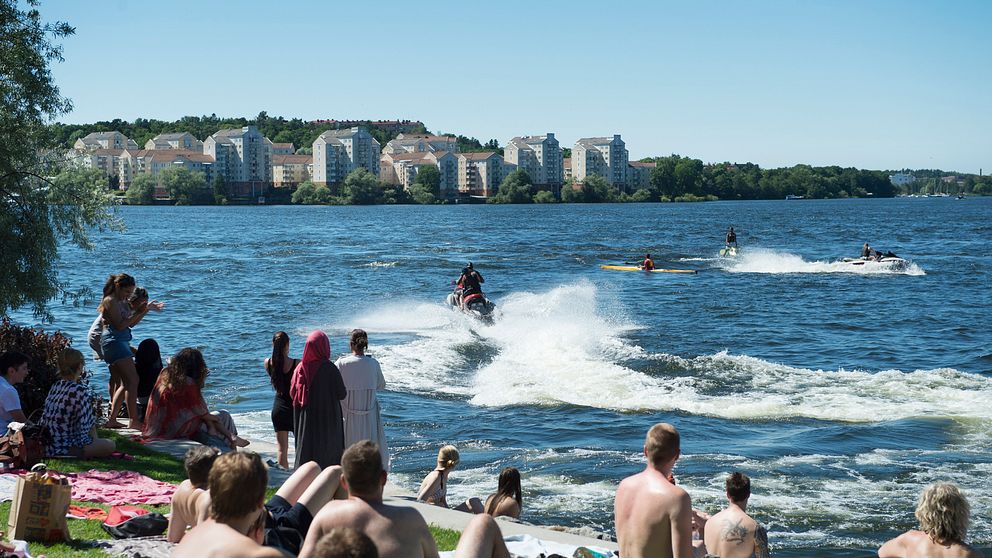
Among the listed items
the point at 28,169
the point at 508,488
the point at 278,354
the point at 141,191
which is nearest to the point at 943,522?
the point at 508,488

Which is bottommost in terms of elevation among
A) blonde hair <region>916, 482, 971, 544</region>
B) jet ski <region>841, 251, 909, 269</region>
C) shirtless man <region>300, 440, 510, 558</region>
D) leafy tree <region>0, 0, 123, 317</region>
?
jet ski <region>841, 251, 909, 269</region>

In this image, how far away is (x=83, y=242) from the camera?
18703mm

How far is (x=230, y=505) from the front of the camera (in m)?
5.14

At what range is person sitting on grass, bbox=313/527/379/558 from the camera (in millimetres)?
4094

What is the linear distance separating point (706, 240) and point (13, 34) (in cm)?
8176

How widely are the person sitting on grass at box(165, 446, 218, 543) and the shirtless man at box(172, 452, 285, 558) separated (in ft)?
6.94

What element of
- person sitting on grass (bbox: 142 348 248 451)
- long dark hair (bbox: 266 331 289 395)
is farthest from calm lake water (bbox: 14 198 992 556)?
long dark hair (bbox: 266 331 289 395)

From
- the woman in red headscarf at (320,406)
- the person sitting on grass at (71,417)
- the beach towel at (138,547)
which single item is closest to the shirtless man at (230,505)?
the beach towel at (138,547)

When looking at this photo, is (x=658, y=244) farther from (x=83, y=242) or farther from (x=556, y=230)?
(x=83, y=242)

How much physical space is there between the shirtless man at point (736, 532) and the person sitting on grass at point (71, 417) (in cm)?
694

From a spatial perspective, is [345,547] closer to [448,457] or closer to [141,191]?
[448,457]

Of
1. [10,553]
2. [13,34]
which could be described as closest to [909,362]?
[13,34]

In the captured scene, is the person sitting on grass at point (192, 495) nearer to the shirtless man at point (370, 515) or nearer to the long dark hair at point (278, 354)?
the shirtless man at point (370, 515)

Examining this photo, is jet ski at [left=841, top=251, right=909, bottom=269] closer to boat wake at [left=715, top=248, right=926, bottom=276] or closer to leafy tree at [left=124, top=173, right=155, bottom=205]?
boat wake at [left=715, top=248, right=926, bottom=276]
